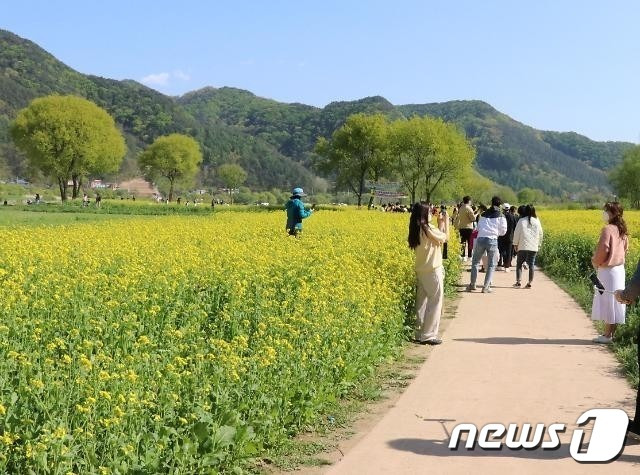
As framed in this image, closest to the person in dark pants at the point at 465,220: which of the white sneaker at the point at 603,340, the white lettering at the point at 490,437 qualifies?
the white sneaker at the point at 603,340

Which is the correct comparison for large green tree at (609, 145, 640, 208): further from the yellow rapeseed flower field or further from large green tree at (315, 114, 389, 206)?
the yellow rapeseed flower field

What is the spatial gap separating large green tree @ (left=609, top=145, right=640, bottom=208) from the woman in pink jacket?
85703 millimetres

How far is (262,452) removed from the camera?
5.14m

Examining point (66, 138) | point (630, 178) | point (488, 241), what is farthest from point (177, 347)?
point (630, 178)

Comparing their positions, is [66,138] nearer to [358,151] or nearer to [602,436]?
[358,151]

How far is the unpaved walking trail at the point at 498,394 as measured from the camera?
197 inches

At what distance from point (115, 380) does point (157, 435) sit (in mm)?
598

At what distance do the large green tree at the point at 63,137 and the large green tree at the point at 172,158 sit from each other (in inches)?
851

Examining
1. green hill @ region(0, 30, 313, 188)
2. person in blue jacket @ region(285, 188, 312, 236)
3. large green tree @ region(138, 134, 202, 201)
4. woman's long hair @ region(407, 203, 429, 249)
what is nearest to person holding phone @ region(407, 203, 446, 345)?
woman's long hair @ region(407, 203, 429, 249)

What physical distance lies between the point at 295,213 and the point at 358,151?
5942 centimetres

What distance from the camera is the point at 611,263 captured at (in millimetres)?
9477

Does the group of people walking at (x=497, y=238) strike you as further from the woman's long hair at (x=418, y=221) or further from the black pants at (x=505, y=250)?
the woman's long hair at (x=418, y=221)

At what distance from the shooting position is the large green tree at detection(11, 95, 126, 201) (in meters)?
77.2

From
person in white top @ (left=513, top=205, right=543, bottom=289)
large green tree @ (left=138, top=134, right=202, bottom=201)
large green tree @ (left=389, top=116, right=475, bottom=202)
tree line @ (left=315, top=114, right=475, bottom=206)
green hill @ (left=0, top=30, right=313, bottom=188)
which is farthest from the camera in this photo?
green hill @ (left=0, top=30, right=313, bottom=188)
